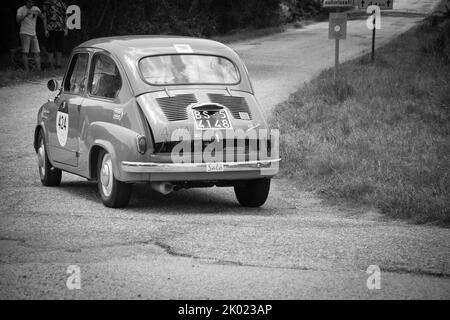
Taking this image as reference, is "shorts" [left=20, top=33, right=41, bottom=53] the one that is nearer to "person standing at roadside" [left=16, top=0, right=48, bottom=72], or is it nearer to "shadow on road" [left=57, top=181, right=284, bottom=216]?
"person standing at roadside" [left=16, top=0, right=48, bottom=72]

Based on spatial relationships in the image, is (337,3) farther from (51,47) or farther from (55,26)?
(51,47)

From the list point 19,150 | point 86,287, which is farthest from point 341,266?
point 19,150

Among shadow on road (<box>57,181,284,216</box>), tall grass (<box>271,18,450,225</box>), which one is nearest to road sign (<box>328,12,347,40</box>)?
tall grass (<box>271,18,450,225</box>)

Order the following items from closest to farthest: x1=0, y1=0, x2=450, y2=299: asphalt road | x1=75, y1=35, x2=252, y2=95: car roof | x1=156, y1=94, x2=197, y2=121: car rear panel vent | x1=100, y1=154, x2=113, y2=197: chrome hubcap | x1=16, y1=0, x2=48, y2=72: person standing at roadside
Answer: x1=0, y1=0, x2=450, y2=299: asphalt road → x1=156, y1=94, x2=197, y2=121: car rear panel vent → x1=100, y1=154, x2=113, y2=197: chrome hubcap → x1=75, y1=35, x2=252, y2=95: car roof → x1=16, y1=0, x2=48, y2=72: person standing at roadside

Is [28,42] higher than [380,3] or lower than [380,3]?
lower

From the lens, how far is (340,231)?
27.5 feet

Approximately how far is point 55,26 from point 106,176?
15507mm

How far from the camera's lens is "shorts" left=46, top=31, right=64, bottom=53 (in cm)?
2464

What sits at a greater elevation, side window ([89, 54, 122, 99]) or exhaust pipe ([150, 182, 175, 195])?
side window ([89, 54, 122, 99])

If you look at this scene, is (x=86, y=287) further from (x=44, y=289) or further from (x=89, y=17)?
(x=89, y=17)

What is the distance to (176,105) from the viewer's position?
9.69m

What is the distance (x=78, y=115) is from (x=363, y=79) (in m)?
12.0

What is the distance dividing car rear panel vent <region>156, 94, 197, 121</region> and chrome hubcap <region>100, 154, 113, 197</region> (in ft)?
2.69

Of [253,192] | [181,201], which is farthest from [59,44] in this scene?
[253,192]
